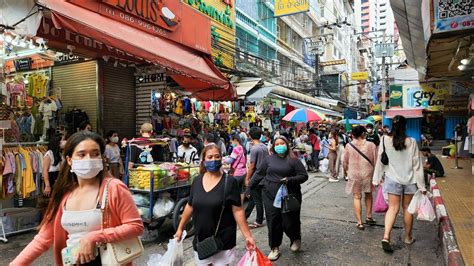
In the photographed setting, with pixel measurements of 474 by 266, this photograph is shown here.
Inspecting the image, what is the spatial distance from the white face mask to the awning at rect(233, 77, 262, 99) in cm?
958

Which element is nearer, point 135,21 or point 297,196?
Result: point 297,196

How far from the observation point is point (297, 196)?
4.96 meters

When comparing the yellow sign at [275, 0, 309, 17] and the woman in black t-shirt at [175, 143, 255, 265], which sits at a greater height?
the yellow sign at [275, 0, 309, 17]

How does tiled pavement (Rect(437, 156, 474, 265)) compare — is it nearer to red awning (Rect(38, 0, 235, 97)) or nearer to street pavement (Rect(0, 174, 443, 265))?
street pavement (Rect(0, 174, 443, 265))

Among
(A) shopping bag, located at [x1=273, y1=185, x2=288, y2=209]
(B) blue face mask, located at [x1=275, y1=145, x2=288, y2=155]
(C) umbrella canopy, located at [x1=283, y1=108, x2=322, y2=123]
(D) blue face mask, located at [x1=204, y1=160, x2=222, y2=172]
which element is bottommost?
(A) shopping bag, located at [x1=273, y1=185, x2=288, y2=209]

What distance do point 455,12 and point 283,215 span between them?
12.3 feet

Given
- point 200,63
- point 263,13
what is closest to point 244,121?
point 200,63

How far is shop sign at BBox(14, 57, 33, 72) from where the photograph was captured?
9.59 metres

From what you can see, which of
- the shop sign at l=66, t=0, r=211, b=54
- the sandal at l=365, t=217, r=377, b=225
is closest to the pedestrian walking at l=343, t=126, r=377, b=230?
the sandal at l=365, t=217, r=377, b=225

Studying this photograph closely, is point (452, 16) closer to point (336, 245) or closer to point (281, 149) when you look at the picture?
point (281, 149)

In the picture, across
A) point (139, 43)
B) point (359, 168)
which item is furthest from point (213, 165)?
point (139, 43)

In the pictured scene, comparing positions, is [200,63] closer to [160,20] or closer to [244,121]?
[160,20]

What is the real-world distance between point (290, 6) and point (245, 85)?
9.62m

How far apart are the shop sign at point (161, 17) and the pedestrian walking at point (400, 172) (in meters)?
6.11
